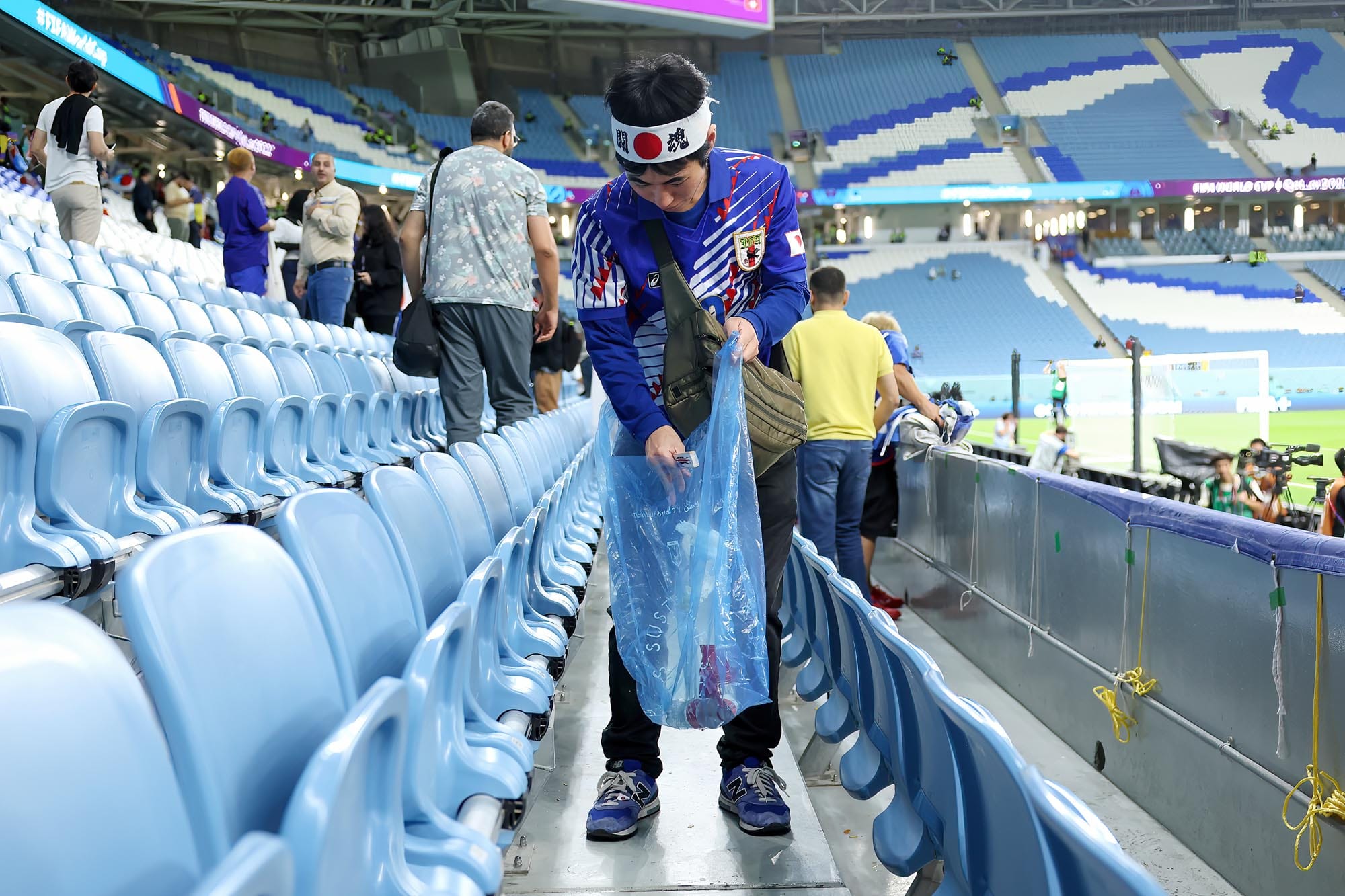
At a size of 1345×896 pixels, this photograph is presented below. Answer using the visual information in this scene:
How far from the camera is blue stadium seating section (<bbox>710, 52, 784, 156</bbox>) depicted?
29.5 m

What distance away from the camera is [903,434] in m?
4.92

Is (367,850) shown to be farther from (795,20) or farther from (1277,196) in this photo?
(1277,196)

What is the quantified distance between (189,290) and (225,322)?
1.11 metres

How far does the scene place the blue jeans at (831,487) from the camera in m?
3.71

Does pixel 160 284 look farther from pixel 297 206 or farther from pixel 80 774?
pixel 80 774

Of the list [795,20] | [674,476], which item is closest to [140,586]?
[674,476]

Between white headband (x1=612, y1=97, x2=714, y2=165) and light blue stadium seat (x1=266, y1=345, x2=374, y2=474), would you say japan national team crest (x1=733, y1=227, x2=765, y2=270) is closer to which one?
white headband (x1=612, y1=97, x2=714, y2=165)

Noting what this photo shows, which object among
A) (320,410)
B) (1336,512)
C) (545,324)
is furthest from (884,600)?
(320,410)

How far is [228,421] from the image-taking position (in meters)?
2.53

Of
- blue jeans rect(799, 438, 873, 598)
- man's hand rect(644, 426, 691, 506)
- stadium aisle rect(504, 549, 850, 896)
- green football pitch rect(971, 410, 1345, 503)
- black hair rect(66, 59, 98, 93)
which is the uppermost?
black hair rect(66, 59, 98, 93)

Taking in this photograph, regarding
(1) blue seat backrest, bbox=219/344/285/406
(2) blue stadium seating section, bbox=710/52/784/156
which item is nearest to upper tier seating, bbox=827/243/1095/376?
(2) blue stadium seating section, bbox=710/52/784/156

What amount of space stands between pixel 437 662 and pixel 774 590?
913 mm

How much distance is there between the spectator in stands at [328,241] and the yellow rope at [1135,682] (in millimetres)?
3966

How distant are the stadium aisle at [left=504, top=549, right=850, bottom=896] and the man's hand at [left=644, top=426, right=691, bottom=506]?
57 centimetres
